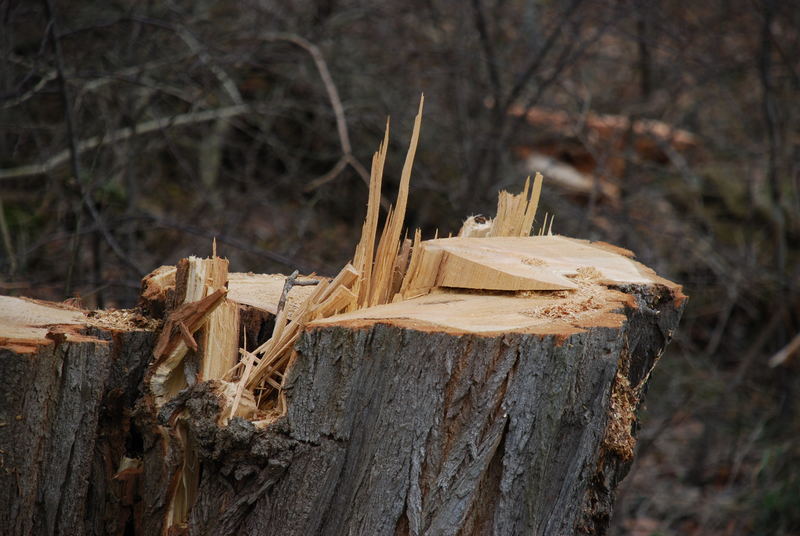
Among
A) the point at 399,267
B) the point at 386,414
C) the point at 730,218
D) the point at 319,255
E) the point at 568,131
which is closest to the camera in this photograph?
the point at 386,414

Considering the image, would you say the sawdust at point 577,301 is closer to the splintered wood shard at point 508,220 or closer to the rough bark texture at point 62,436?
the splintered wood shard at point 508,220

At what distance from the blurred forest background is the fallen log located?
166 cm

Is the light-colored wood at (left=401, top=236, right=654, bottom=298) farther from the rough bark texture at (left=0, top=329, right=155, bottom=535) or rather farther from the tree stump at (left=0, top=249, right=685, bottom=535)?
the rough bark texture at (left=0, top=329, right=155, bottom=535)

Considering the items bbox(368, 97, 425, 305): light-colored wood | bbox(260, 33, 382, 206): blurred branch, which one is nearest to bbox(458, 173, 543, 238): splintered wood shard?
bbox(368, 97, 425, 305): light-colored wood

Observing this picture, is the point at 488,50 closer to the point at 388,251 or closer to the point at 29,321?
the point at 388,251

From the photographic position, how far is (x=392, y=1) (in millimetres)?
6195

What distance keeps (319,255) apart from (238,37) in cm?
156

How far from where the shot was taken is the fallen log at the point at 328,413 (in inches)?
70.3

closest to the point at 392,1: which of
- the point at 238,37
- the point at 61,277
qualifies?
the point at 238,37

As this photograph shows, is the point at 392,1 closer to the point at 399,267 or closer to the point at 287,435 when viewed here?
the point at 399,267

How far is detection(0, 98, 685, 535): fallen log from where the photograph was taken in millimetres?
1786

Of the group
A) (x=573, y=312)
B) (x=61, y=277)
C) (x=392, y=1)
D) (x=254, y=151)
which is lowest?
(x=61, y=277)

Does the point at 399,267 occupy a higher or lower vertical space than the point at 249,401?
higher

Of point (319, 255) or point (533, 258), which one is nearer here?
point (533, 258)
